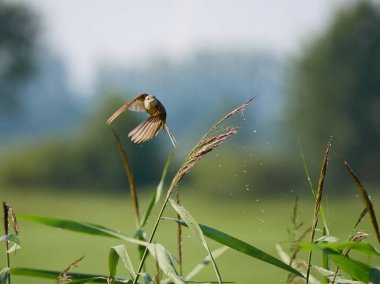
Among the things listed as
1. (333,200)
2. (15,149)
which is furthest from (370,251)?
(15,149)

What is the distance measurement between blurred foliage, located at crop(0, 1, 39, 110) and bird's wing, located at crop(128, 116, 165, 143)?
44466 mm

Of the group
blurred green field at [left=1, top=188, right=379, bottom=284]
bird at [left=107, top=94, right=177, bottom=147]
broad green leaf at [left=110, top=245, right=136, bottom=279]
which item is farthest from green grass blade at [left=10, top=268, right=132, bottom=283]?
blurred green field at [left=1, top=188, right=379, bottom=284]

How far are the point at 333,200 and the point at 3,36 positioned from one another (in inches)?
995

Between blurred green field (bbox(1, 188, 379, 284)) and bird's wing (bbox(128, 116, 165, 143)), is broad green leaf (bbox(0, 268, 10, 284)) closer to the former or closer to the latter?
bird's wing (bbox(128, 116, 165, 143))

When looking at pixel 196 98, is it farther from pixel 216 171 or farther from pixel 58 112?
pixel 216 171

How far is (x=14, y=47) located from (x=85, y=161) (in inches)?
682

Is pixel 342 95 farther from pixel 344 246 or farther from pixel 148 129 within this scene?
pixel 344 246

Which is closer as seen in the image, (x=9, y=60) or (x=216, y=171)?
(x=216, y=171)

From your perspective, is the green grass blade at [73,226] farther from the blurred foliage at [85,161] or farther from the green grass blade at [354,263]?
the blurred foliage at [85,161]

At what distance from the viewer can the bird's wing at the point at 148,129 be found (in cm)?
174

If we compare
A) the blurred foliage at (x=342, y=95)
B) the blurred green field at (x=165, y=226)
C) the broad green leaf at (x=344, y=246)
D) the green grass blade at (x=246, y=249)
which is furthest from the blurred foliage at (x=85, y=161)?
the broad green leaf at (x=344, y=246)

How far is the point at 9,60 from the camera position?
4547 centimetres

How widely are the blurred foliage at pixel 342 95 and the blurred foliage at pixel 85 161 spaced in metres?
6.18

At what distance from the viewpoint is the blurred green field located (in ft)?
51.0
